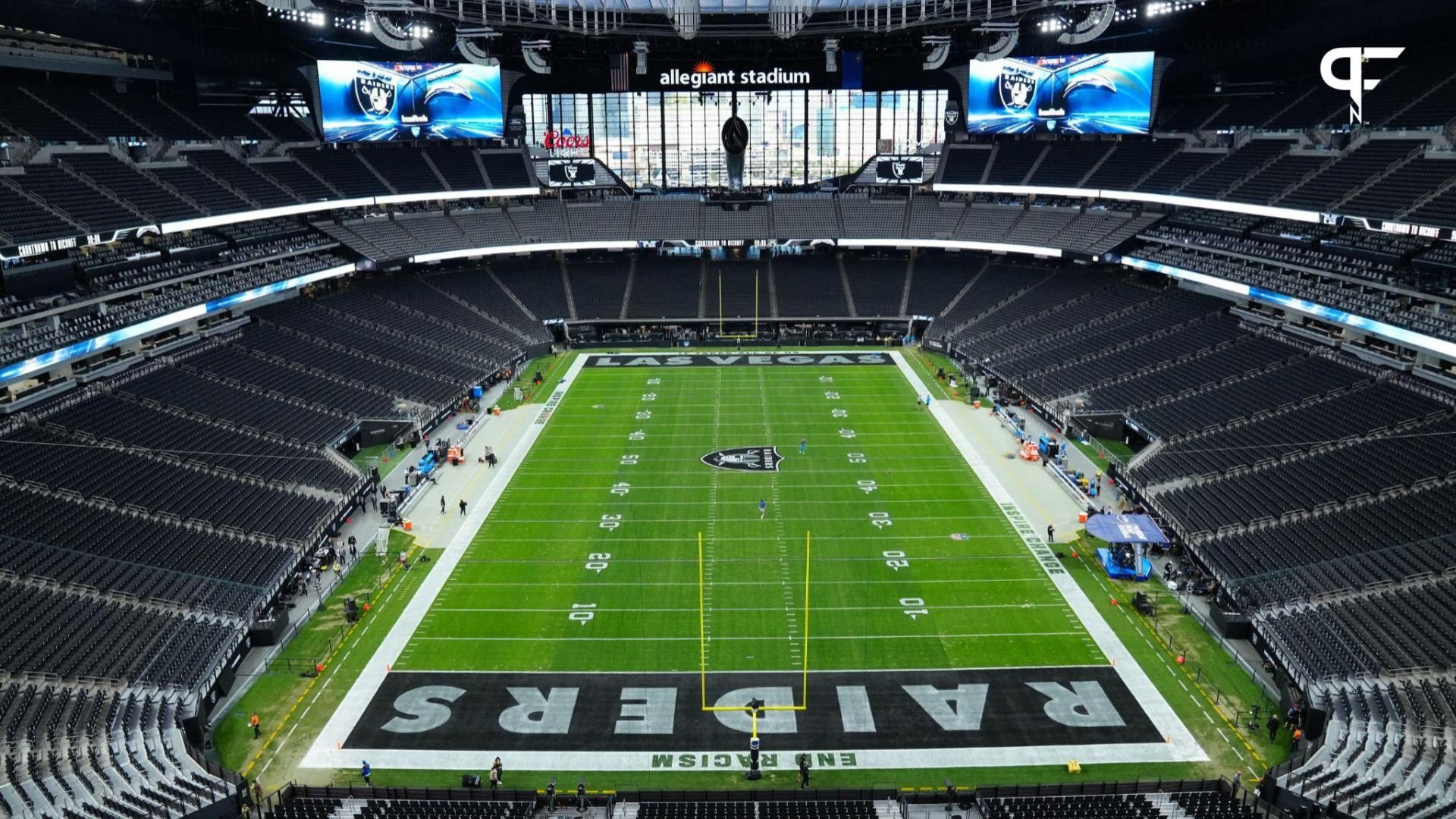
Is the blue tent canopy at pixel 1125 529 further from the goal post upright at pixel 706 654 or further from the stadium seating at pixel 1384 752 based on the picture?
the goal post upright at pixel 706 654

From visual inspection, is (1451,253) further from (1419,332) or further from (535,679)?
(535,679)

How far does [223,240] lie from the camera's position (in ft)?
148

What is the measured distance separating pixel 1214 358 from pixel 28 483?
43359 millimetres

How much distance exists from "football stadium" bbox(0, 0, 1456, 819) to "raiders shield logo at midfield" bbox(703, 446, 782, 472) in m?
0.23

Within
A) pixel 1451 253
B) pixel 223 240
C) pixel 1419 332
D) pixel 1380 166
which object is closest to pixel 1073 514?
pixel 1419 332

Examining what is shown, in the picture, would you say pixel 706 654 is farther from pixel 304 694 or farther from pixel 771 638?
pixel 304 694

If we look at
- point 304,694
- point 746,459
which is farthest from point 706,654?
point 746,459

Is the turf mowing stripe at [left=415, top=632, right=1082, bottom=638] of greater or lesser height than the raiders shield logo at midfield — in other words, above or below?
below

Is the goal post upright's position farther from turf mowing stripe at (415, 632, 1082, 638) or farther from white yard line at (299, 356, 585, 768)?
white yard line at (299, 356, 585, 768)

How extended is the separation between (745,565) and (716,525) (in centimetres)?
318

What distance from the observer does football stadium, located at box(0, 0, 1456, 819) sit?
19.2 m

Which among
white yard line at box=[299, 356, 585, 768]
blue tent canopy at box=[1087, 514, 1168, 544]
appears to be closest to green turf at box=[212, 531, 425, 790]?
white yard line at box=[299, 356, 585, 768]

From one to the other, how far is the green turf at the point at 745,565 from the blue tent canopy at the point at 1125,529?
7.10 ft

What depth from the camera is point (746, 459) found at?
3775cm
